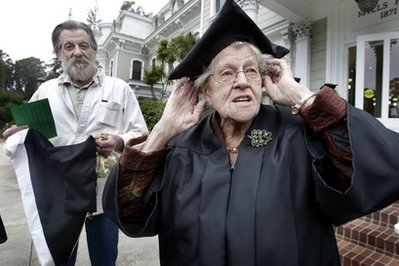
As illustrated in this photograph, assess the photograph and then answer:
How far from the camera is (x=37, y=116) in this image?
5.80 ft

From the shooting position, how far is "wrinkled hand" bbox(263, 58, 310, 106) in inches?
49.3

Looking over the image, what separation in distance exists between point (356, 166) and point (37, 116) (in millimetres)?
1738

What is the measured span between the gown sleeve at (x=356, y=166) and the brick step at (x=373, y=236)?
89.2 inches

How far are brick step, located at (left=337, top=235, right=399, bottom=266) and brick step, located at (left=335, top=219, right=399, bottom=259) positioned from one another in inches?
2.0

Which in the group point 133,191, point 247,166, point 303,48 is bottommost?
point 133,191

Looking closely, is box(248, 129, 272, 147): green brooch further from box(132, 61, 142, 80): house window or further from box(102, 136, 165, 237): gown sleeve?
box(132, 61, 142, 80): house window

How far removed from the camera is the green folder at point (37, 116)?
5.63ft

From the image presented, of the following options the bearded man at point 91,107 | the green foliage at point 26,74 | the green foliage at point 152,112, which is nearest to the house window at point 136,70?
the green foliage at point 152,112

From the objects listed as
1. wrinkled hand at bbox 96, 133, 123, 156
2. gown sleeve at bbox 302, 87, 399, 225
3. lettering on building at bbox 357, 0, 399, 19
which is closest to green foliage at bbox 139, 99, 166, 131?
lettering on building at bbox 357, 0, 399, 19

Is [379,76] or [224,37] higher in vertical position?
[379,76]

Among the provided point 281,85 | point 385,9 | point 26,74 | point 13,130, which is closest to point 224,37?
point 281,85

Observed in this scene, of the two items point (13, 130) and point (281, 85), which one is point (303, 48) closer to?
point (281, 85)

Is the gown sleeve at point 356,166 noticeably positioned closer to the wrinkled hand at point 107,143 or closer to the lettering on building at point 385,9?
the wrinkled hand at point 107,143

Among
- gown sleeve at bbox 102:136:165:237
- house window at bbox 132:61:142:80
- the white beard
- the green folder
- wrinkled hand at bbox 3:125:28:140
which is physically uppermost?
house window at bbox 132:61:142:80
